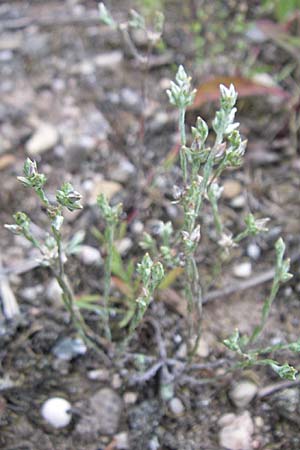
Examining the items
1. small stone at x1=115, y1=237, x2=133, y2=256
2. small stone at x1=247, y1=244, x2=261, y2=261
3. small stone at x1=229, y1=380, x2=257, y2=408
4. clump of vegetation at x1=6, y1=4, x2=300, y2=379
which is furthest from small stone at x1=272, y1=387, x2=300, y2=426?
small stone at x1=115, y1=237, x2=133, y2=256

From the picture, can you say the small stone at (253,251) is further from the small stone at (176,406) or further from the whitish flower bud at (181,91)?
the whitish flower bud at (181,91)

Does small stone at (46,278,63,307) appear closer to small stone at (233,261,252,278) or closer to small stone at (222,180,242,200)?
small stone at (233,261,252,278)

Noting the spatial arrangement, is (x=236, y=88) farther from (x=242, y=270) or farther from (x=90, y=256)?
(x=90, y=256)

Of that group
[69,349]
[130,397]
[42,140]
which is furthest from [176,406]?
[42,140]

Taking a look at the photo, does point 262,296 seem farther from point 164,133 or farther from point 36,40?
point 36,40

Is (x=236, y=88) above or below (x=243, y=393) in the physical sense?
above

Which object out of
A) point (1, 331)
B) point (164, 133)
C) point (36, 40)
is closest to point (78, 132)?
point (164, 133)
